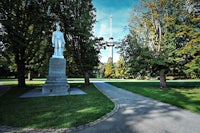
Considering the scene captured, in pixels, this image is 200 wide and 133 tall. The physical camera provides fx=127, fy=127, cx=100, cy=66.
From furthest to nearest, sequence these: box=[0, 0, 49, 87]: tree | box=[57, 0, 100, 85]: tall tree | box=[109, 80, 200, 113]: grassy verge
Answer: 1. box=[57, 0, 100, 85]: tall tree
2. box=[0, 0, 49, 87]: tree
3. box=[109, 80, 200, 113]: grassy verge

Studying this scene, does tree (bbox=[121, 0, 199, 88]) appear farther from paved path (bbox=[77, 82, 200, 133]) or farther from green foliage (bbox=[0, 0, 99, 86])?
paved path (bbox=[77, 82, 200, 133])

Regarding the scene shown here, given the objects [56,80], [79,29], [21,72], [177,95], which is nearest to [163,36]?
[177,95]

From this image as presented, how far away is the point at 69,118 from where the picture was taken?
420 centimetres

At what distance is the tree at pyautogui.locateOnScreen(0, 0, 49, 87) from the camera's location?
11.8 m

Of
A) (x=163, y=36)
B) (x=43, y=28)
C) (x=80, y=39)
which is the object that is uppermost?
(x=43, y=28)

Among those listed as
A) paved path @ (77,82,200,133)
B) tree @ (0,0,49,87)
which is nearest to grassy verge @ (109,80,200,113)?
paved path @ (77,82,200,133)

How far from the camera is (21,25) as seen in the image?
523 inches

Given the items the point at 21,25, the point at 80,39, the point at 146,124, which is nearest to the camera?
the point at 146,124

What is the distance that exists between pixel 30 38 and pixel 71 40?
15.3 ft

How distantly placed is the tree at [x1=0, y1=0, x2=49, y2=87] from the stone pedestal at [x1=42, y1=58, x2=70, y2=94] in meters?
4.32

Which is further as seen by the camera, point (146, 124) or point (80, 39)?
point (80, 39)

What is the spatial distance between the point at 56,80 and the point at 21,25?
7939 millimetres

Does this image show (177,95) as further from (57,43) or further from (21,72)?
(21,72)

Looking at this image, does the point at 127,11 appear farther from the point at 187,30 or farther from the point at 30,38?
the point at 30,38
